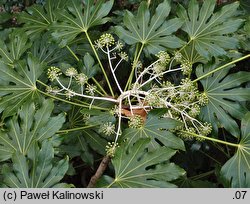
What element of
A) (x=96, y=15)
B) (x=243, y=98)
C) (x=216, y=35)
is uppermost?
(x=96, y=15)

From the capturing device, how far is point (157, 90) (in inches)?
61.1

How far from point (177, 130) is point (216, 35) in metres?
0.45

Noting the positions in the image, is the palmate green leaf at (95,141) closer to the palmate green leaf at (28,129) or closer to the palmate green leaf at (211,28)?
the palmate green leaf at (28,129)

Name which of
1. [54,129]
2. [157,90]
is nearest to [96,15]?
[157,90]

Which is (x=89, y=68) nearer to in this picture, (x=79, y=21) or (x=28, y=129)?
(x=79, y=21)

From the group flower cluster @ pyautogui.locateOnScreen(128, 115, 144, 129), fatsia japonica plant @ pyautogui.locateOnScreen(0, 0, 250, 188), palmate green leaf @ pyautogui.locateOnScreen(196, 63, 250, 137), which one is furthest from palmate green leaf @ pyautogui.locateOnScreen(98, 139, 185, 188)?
palmate green leaf @ pyautogui.locateOnScreen(196, 63, 250, 137)

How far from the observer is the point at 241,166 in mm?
1510

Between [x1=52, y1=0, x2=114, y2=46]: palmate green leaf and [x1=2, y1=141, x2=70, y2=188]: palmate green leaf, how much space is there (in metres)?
0.57

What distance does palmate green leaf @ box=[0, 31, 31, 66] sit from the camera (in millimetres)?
1786

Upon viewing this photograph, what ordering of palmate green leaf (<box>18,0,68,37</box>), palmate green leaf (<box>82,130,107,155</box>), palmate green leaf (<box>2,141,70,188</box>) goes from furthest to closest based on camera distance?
palmate green leaf (<box>18,0,68,37</box>) → palmate green leaf (<box>82,130,107,155</box>) → palmate green leaf (<box>2,141,70,188</box>)

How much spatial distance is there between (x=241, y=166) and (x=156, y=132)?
34 centimetres

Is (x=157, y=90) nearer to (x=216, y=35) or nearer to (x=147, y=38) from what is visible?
(x=147, y=38)

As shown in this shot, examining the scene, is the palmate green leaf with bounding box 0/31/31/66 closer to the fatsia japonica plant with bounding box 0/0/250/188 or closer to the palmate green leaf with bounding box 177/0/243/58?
the fatsia japonica plant with bounding box 0/0/250/188

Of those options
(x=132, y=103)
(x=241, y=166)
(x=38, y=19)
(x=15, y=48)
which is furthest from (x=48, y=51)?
(x=241, y=166)
